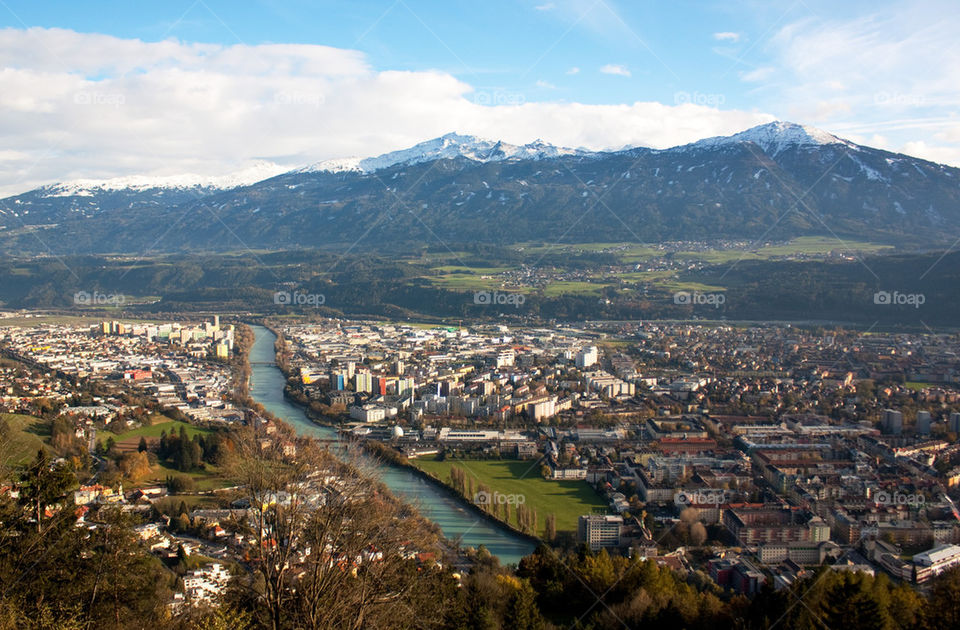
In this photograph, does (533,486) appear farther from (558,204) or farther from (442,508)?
(558,204)

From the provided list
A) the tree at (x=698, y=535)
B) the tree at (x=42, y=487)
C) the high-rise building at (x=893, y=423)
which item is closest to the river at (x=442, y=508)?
the tree at (x=698, y=535)

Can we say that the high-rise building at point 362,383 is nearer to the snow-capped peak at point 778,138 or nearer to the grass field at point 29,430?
the grass field at point 29,430

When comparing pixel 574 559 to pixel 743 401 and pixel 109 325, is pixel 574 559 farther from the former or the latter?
pixel 109 325

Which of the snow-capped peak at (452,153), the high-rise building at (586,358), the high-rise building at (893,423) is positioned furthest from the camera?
the snow-capped peak at (452,153)

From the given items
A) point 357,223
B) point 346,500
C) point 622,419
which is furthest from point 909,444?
point 357,223

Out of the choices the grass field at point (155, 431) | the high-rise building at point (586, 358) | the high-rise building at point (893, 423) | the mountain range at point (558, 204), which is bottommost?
the grass field at point (155, 431)

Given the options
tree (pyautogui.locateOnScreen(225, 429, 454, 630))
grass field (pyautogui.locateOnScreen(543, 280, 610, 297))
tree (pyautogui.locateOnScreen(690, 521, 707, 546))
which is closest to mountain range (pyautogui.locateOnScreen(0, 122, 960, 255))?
grass field (pyautogui.locateOnScreen(543, 280, 610, 297))

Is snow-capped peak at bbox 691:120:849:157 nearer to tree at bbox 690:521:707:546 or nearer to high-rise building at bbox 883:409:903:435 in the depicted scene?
high-rise building at bbox 883:409:903:435
